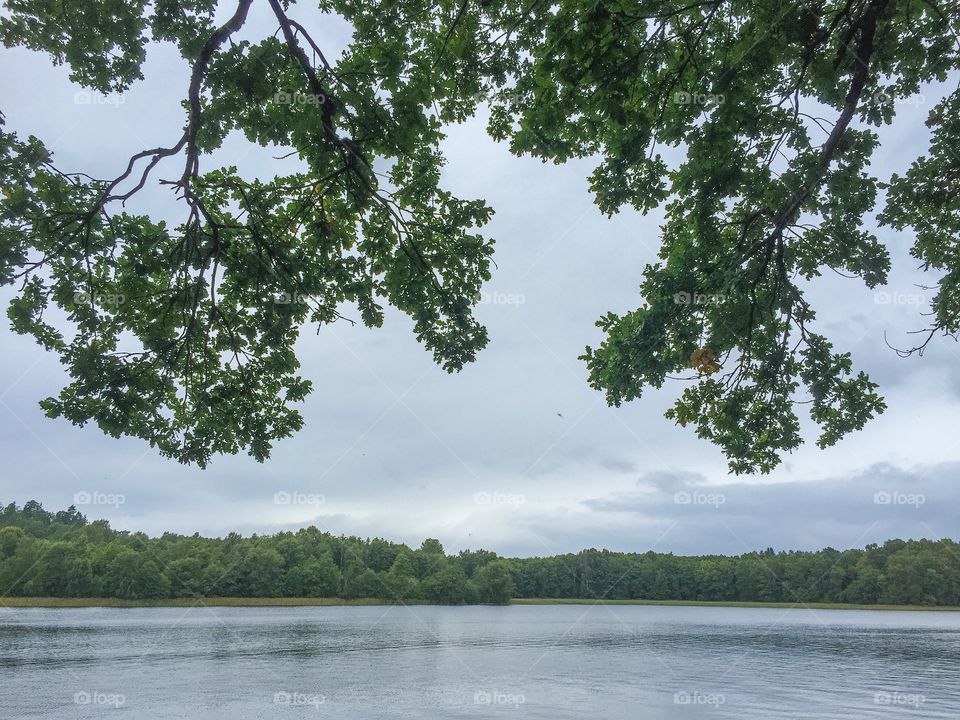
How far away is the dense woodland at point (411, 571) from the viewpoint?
125188mm

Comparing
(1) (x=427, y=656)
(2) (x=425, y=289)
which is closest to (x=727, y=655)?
(1) (x=427, y=656)

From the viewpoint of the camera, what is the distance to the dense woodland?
125188 mm

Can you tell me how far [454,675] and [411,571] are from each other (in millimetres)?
119914

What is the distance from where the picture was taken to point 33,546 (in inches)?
4968

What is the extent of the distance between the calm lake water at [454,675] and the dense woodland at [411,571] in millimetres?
45670

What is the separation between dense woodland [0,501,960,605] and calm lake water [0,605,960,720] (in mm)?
45670

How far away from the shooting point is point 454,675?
4725 cm

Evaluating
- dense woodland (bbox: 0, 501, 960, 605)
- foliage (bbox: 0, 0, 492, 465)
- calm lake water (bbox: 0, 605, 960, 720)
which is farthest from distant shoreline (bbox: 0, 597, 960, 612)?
foliage (bbox: 0, 0, 492, 465)

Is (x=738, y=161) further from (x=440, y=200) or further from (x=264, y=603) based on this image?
(x=264, y=603)

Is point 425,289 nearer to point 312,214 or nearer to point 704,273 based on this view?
point 312,214

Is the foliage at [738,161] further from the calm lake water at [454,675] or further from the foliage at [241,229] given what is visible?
the calm lake water at [454,675]

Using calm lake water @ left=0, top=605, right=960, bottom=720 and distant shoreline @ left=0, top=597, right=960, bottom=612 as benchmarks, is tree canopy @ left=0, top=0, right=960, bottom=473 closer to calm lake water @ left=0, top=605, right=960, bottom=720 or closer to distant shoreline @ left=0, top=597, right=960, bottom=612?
calm lake water @ left=0, top=605, right=960, bottom=720

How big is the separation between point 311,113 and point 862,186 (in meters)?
9.38

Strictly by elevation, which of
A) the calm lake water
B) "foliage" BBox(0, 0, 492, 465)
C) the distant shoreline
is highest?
"foliage" BBox(0, 0, 492, 465)
